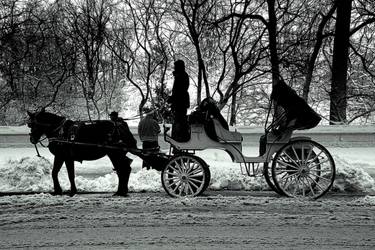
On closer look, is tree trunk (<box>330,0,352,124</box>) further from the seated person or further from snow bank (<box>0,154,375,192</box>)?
the seated person

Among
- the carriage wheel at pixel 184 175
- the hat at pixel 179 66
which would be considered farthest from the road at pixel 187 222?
the hat at pixel 179 66

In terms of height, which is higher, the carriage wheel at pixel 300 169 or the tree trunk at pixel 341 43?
the tree trunk at pixel 341 43

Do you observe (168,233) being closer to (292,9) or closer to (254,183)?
(254,183)

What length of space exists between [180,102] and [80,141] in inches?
71.4

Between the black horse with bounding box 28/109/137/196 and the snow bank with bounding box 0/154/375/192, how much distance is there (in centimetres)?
80

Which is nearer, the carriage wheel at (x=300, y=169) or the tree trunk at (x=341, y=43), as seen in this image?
the carriage wheel at (x=300, y=169)

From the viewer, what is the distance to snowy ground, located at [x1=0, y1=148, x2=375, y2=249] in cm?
507

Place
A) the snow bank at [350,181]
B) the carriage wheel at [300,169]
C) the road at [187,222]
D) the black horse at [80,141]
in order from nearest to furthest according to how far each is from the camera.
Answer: the road at [187,222] → the carriage wheel at [300,169] → the black horse at [80,141] → the snow bank at [350,181]

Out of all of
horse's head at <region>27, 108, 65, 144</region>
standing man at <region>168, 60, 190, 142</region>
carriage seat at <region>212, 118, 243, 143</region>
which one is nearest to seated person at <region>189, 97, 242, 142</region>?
carriage seat at <region>212, 118, 243, 143</region>

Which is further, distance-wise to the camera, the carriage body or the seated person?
the seated person

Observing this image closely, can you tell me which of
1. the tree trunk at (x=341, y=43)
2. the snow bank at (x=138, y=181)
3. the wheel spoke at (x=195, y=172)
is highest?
the tree trunk at (x=341, y=43)

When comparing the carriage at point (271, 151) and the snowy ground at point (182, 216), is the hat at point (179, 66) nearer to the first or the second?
the carriage at point (271, 151)

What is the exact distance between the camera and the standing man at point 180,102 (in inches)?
299

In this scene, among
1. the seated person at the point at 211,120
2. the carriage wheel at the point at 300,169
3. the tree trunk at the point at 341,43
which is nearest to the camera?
the carriage wheel at the point at 300,169
